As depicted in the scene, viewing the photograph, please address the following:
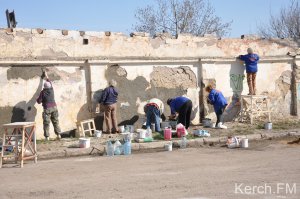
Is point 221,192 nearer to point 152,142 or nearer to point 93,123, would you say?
point 152,142

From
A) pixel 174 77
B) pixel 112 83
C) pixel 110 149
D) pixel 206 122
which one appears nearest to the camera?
pixel 110 149

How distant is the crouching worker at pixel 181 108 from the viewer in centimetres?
1290

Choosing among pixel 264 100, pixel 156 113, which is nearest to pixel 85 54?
pixel 156 113

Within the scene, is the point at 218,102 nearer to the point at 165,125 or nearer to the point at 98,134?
the point at 165,125

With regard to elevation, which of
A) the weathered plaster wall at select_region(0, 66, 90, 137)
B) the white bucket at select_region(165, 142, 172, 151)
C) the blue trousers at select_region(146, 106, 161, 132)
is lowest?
the white bucket at select_region(165, 142, 172, 151)

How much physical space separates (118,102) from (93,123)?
114 centimetres

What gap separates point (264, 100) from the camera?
15477mm

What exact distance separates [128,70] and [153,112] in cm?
165

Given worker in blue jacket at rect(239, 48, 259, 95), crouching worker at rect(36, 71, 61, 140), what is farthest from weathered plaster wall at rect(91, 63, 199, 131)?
worker in blue jacket at rect(239, 48, 259, 95)

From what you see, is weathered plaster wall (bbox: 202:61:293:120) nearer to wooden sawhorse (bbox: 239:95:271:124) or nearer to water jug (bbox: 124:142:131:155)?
wooden sawhorse (bbox: 239:95:271:124)

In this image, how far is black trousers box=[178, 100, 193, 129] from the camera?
12891 mm

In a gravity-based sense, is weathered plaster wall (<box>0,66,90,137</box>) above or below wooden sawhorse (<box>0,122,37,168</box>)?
above

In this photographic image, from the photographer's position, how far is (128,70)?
13688 millimetres

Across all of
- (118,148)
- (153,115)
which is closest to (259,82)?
(153,115)
